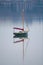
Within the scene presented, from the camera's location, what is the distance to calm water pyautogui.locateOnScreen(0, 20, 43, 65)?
1.09 meters

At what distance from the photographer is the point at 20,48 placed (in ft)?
3.56

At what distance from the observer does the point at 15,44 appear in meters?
1.08

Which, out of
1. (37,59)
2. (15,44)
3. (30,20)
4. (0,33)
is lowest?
(37,59)

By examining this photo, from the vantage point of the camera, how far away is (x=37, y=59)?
1.09 meters

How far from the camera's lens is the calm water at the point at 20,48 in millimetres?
1086

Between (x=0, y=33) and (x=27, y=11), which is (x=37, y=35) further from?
(x=0, y=33)

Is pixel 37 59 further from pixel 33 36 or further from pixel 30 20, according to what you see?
pixel 30 20

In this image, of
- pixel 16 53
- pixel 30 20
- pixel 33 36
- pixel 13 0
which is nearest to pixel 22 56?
pixel 16 53

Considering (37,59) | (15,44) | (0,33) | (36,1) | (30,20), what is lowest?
(37,59)

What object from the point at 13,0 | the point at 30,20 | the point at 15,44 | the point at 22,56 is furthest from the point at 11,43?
the point at 13,0

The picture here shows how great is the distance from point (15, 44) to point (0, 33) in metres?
0.17

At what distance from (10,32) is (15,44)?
12cm

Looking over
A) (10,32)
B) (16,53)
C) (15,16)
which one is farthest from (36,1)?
(16,53)

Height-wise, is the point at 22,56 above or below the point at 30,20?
below
